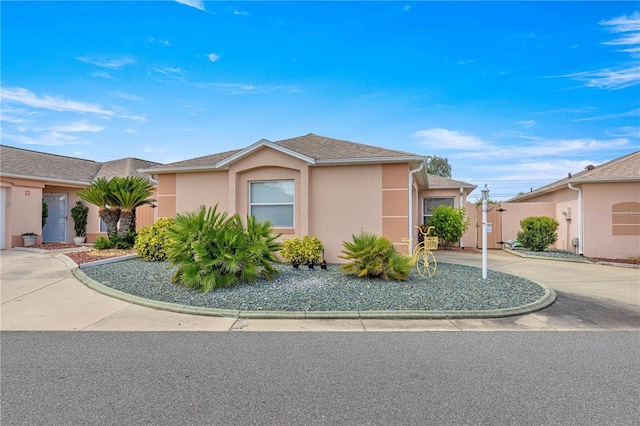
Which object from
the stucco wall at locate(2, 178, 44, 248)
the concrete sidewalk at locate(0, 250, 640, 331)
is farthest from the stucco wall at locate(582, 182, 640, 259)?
the stucco wall at locate(2, 178, 44, 248)

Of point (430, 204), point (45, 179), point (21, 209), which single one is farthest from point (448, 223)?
point (21, 209)

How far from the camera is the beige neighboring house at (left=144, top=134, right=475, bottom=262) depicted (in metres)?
9.94

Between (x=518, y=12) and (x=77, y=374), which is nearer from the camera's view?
(x=77, y=374)

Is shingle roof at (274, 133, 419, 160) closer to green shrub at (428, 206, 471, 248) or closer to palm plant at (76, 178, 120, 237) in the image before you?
green shrub at (428, 206, 471, 248)

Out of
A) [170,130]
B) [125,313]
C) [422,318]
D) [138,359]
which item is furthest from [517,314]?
[170,130]

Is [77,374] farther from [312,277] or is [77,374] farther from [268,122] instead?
[268,122]

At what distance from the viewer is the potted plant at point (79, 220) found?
1578 cm

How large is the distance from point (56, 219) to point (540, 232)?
22.7m

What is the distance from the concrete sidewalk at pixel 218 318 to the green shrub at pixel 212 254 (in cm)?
118

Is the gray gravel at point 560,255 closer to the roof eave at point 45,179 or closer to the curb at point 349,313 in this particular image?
the curb at point 349,313

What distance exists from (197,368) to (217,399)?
776 mm

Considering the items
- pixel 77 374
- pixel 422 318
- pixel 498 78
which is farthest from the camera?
pixel 498 78

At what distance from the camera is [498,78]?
41.9 ft

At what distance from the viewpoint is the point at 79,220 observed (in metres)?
15.8
